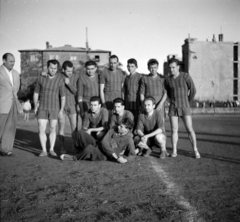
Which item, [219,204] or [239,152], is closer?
[219,204]

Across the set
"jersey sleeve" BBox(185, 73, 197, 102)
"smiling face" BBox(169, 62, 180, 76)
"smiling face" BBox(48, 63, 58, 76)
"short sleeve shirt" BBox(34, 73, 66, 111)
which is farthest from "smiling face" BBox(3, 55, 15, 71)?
"jersey sleeve" BBox(185, 73, 197, 102)

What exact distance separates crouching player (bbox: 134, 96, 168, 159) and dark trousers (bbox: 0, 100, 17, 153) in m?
2.96

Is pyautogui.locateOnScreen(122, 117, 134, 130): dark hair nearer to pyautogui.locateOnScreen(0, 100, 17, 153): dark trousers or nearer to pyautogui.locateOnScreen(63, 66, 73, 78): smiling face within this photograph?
pyautogui.locateOnScreen(63, 66, 73, 78): smiling face

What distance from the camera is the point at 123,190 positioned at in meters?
3.26

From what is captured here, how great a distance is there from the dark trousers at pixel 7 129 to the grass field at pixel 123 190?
0.59m

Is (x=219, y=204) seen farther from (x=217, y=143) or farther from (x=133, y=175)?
(x=217, y=143)

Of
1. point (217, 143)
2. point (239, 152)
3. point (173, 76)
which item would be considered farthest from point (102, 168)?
point (217, 143)

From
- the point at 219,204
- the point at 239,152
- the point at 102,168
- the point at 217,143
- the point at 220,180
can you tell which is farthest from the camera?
the point at 217,143

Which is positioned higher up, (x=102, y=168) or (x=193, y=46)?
(x=193, y=46)

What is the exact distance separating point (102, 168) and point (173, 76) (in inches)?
97.6

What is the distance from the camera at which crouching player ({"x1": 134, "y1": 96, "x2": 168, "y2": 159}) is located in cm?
523

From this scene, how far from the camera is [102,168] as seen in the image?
4445 millimetres

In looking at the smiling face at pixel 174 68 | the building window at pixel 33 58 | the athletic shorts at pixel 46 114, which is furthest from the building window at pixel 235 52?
the athletic shorts at pixel 46 114

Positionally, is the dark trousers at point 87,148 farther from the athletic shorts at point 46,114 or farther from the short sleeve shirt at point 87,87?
the short sleeve shirt at point 87,87
